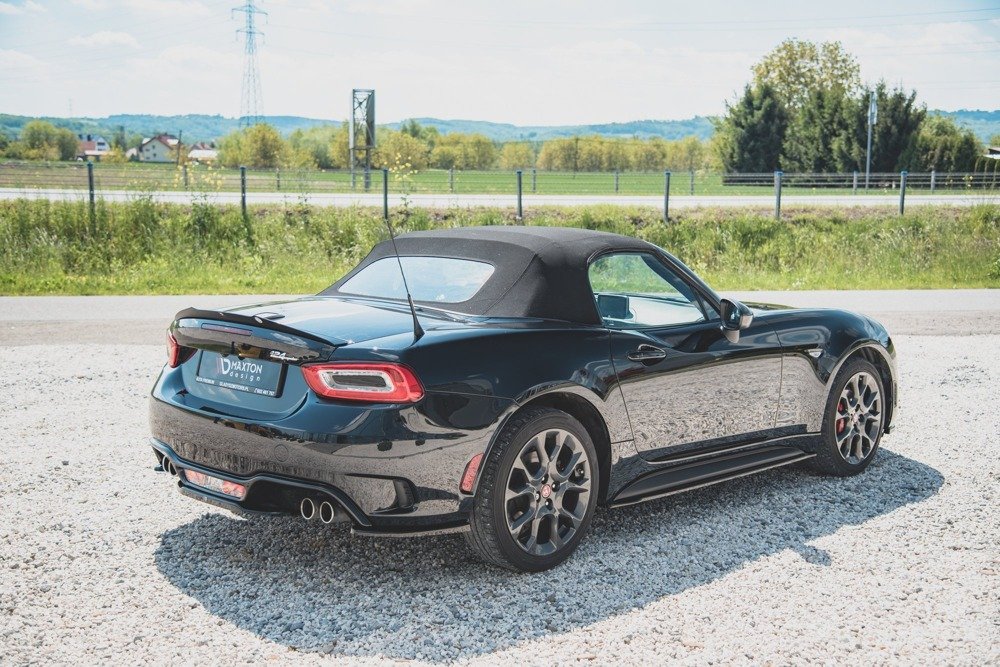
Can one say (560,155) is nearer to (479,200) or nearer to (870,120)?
(870,120)

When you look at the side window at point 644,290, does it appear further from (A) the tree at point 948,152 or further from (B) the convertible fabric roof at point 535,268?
(A) the tree at point 948,152

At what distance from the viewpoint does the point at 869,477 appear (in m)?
5.94

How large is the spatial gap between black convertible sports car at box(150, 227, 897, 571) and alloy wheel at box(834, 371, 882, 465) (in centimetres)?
15

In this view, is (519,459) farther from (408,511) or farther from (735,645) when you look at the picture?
(735,645)

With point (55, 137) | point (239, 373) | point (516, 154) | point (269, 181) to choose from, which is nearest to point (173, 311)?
point (239, 373)

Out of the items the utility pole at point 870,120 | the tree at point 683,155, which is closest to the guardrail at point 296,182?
the utility pole at point 870,120

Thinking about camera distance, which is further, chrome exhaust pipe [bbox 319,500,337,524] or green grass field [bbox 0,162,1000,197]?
green grass field [bbox 0,162,1000,197]

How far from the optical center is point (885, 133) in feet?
163

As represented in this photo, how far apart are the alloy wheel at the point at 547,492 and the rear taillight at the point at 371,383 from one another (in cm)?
56

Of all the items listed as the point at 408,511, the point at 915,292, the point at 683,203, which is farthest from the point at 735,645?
the point at 683,203

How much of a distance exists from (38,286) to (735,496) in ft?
43.7

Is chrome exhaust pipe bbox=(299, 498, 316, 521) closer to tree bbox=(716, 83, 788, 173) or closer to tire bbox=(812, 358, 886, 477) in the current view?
tire bbox=(812, 358, 886, 477)

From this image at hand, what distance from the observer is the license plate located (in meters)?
4.13

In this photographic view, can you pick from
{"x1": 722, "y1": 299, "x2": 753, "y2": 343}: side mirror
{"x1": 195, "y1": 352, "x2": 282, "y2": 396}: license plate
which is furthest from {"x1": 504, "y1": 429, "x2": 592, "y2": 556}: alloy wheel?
{"x1": 722, "y1": 299, "x2": 753, "y2": 343}: side mirror
